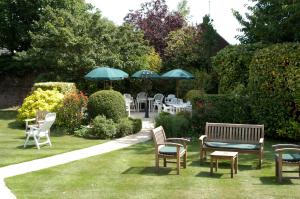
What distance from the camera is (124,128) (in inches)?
642

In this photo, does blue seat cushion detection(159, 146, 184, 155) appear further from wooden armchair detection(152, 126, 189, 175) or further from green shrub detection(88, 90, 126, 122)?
green shrub detection(88, 90, 126, 122)

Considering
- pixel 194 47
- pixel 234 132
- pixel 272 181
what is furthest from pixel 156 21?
pixel 272 181

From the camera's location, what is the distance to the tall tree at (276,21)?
51.2 ft

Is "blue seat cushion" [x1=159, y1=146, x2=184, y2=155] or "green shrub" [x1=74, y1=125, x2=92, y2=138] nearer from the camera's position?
"blue seat cushion" [x1=159, y1=146, x2=184, y2=155]

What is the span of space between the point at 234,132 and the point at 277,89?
12.7 ft

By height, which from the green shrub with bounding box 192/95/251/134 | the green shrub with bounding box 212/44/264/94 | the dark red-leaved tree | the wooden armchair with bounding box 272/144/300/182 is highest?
the dark red-leaved tree

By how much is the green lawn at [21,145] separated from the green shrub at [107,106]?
4.95 feet

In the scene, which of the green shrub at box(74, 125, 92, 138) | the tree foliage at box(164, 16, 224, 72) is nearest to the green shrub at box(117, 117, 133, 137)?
the green shrub at box(74, 125, 92, 138)

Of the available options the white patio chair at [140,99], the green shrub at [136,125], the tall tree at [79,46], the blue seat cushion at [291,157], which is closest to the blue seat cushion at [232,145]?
the blue seat cushion at [291,157]

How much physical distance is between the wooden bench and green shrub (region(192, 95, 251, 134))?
403cm

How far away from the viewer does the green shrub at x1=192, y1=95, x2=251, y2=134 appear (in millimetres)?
15938

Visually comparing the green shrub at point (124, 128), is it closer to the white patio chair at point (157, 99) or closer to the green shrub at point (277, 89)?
the green shrub at point (277, 89)

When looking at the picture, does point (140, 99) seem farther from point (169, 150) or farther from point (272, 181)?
point (272, 181)

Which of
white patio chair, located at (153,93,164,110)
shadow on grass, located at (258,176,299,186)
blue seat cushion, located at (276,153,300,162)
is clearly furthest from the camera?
white patio chair, located at (153,93,164,110)
